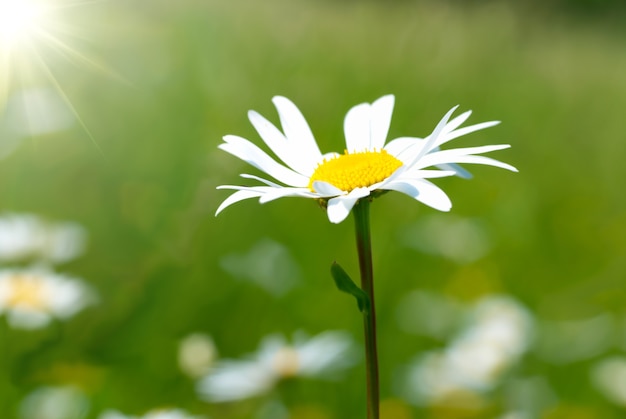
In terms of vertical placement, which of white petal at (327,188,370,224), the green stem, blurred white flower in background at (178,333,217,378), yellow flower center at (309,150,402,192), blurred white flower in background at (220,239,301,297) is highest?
blurred white flower in background at (220,239,301,297)

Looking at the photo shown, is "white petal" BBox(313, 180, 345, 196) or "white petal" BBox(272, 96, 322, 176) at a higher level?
"white petal" BBox(272, 96, 322, 176)

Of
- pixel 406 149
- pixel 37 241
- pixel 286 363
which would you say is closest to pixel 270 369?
pixel 286 363

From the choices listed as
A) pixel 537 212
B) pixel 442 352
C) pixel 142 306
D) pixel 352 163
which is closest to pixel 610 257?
pixel 537 212

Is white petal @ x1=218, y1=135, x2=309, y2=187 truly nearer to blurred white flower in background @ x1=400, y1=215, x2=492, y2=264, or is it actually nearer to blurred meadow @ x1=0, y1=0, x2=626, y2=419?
blurred meadow @ x1=0, y1=0, x2=626, y2=419

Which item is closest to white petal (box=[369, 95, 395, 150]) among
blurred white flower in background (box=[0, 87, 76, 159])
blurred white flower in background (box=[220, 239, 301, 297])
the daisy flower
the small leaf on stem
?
the daisy flower

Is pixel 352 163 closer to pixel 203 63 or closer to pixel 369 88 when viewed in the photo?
pixel 369 88

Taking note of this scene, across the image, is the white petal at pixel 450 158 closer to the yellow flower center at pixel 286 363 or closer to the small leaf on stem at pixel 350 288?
the small leaf on stem at pixel 350 288

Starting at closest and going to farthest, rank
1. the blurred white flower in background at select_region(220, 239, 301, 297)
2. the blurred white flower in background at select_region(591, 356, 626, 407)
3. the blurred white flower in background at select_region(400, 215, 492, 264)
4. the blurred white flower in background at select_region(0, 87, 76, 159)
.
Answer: the blurred white flower in background at select_region(591, 356, 626, 407) → the blurred white flower in background at select_region(220, 239, 301, 297) → the blurred white flower in background at select_region(400, 215, 492, 264) → the blurred white flower in background at select_region(0, 87, 76, 159)

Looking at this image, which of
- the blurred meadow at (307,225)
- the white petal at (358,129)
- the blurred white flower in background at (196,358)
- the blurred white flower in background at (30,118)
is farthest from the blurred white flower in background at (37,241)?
the white petal at (358,129)
